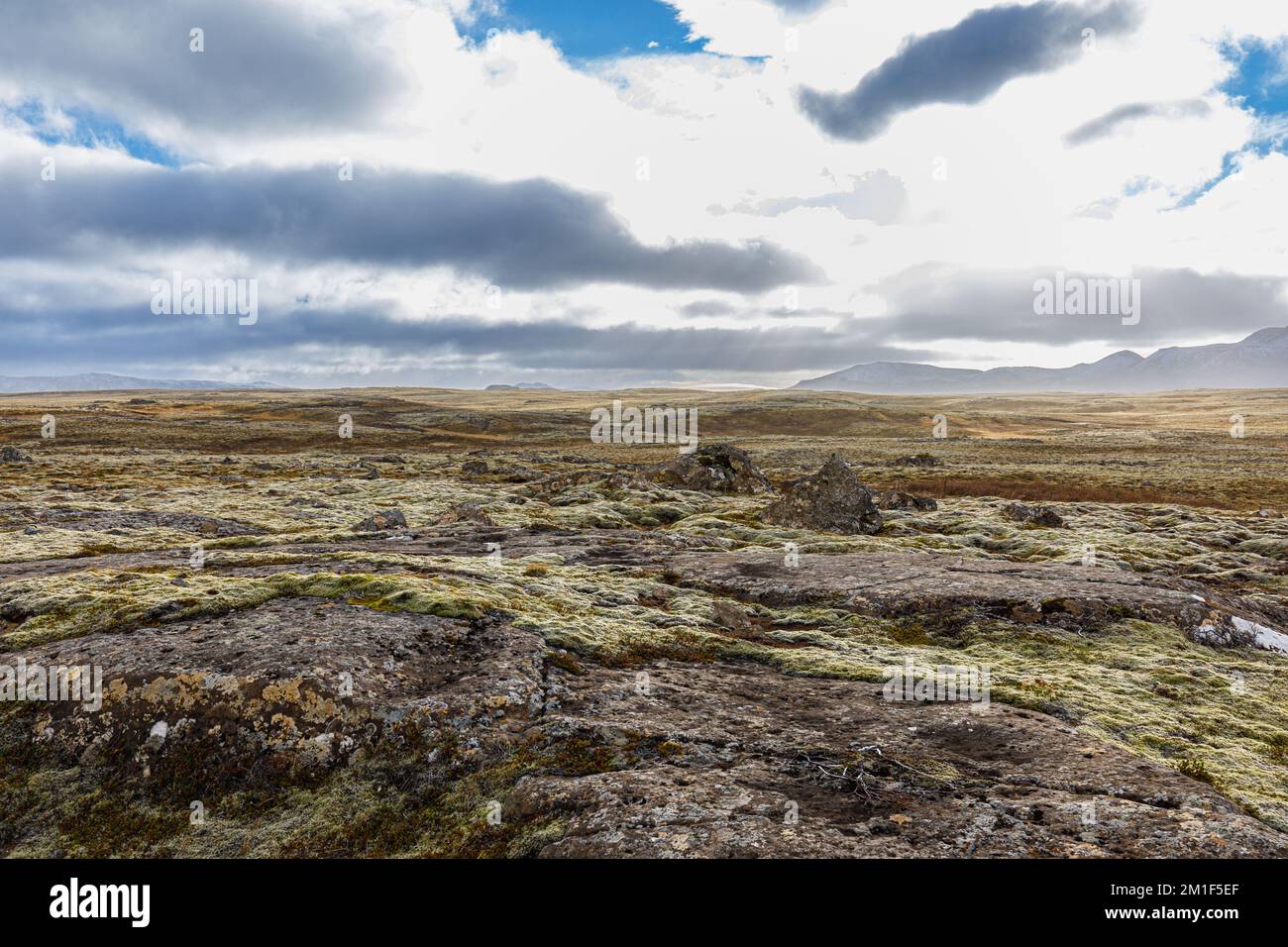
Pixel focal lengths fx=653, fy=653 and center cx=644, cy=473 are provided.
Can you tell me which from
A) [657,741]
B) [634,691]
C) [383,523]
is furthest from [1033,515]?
[383,523]

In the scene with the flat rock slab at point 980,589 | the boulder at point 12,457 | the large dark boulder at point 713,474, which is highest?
the boulder at point 12,457

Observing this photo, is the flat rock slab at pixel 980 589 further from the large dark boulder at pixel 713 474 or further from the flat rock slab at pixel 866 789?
the large dark boulder at pixel 713 474

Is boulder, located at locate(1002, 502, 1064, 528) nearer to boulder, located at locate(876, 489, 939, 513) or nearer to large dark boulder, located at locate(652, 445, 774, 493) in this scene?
boulder, located at locate(876, 489, 939, 513)

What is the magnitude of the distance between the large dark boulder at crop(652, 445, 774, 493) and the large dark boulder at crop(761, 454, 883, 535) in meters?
12.6

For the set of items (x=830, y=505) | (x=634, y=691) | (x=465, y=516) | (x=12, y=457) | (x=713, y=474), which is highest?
(x=12, y=457)

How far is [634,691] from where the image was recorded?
12.5 metres

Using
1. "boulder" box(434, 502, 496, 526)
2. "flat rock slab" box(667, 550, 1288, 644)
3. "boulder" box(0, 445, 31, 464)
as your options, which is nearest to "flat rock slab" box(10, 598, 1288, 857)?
"flat rock slab" box(667, 550, 1288, 644)

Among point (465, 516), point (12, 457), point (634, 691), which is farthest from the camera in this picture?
point (12, 457)

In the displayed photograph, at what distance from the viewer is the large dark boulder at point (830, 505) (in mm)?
33656

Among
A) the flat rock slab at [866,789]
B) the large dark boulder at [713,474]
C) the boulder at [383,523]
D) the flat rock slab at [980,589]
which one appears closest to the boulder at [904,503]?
the large dark boulder at [713,474]

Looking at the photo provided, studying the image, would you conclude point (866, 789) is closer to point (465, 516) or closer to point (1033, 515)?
point (465, 516)

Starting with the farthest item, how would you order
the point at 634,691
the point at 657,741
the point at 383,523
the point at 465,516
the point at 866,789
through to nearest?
the point at 465,516 → the point at 383,523 → the point at 634,691 → the point at 657,741 → the point at 866,789

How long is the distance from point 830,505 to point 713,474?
15580 mm

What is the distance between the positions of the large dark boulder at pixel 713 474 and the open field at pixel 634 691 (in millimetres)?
15292
